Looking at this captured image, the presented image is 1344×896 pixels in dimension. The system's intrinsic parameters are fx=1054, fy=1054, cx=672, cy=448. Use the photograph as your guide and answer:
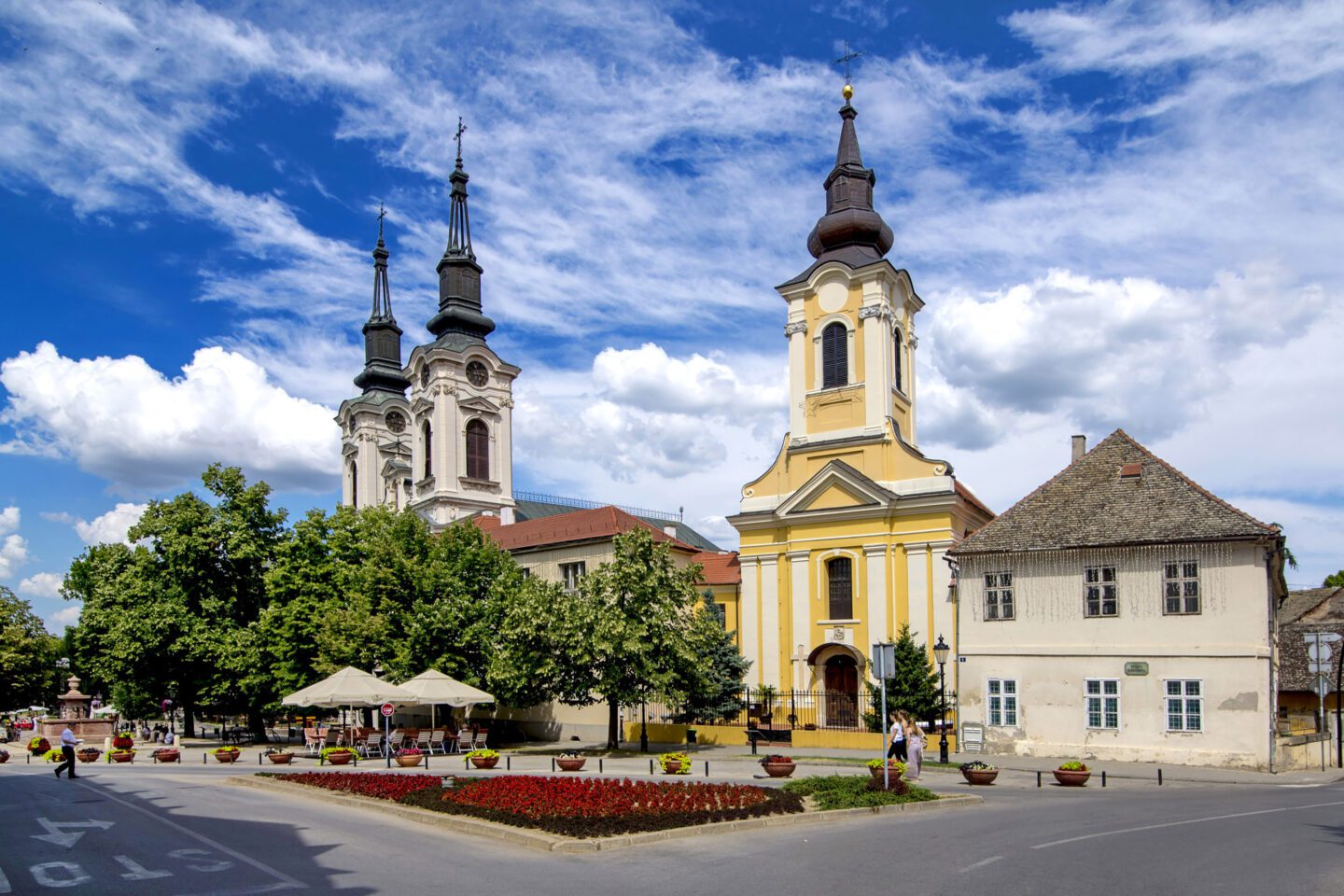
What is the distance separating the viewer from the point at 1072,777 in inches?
886

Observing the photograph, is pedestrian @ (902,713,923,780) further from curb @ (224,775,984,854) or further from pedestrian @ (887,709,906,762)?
curb @ (224,775,984,854)

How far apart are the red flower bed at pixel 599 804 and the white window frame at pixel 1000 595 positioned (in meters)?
16.4

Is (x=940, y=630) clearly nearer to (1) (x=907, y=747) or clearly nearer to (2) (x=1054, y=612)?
(2) (x=1054, y=612)

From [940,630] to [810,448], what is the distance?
8.99m

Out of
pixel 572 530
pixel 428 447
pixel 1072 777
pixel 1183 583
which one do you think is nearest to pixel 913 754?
pixel 1072 777

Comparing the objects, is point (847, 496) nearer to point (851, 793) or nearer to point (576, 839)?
point (851, 793)

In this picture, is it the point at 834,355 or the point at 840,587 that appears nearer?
the point at 840,587

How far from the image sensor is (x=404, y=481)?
7669 cm

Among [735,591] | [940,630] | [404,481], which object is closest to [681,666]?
[940,630]

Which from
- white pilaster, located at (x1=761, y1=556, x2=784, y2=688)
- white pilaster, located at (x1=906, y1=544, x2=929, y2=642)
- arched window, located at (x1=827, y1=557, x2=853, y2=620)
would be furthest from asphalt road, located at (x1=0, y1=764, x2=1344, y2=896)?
white pilaster, located at (x1=761, y1=556, x2=784, y2=688)

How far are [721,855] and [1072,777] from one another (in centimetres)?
1238

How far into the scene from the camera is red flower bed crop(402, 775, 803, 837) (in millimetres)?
14570

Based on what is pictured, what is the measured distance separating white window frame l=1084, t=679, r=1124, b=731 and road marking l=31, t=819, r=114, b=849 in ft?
82.5

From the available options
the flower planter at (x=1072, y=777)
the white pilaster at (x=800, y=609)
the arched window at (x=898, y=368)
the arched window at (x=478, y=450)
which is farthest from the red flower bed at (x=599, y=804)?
the arched window at (x=478, y=450)
